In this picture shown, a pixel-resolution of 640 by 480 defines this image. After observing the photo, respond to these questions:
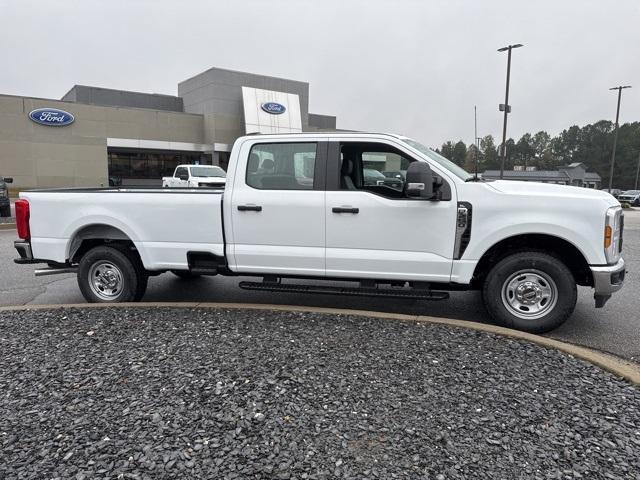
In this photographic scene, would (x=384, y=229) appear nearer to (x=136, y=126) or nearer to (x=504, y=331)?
(x=504, y=331)

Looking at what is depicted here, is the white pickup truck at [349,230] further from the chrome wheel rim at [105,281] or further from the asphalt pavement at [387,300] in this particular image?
the asphalt pavement at [387,300]

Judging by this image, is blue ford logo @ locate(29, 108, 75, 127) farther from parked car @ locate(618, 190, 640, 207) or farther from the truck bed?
parked car @ locate(618, 190, 640, 207)

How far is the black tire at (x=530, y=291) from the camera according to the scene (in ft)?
14.8

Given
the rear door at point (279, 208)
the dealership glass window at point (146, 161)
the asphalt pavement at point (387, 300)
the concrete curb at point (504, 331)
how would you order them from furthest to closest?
the dealership glass window at point (146, 161) → the rear door at point (279, 208) → the asphalt pavement at point (387, 300) → the concrete curb at point (504, 331)

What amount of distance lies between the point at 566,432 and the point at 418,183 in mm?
2354

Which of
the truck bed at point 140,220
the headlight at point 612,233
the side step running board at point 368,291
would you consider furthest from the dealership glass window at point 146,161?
the headlight at point 612,233

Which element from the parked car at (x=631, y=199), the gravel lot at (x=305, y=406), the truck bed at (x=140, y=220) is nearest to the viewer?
the gravel lot at (x=305, y=406)

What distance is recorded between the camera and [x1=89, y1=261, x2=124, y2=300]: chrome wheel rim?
565 centimetres

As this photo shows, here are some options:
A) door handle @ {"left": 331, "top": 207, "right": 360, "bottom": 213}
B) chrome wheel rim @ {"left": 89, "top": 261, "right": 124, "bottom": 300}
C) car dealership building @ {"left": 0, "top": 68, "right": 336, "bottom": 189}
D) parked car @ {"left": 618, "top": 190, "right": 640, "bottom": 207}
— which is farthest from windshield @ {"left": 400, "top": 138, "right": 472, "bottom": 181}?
parked car @ {"left": 618, "top": 190, "right": 640, "bottom": 207}

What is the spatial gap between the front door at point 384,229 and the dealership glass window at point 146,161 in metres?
38.6

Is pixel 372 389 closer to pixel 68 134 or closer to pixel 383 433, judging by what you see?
pixel 383 433

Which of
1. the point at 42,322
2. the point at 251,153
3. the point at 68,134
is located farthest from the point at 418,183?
the point at 68,134

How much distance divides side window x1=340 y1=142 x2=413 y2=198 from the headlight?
1909 millimetres

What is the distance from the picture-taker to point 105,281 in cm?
569
